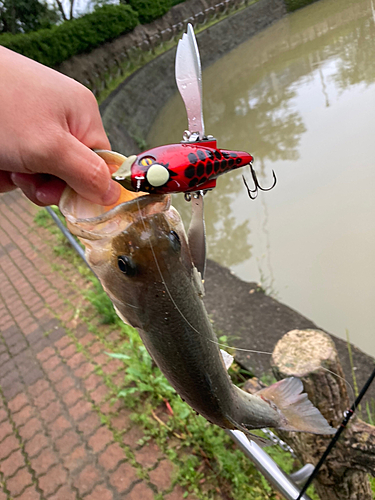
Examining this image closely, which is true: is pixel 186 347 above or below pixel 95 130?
below

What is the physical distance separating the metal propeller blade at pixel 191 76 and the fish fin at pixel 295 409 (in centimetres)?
112

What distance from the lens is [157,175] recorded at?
2.23 ft

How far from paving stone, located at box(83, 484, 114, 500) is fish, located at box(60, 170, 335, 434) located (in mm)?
1908

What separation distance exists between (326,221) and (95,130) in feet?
12.8

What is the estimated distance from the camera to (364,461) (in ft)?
5.44

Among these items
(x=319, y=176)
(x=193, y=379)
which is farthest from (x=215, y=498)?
(x=319, y=176)

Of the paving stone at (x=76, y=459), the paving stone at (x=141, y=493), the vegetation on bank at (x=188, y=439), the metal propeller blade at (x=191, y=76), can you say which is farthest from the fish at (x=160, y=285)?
the paving stone at (x=76, y=459)

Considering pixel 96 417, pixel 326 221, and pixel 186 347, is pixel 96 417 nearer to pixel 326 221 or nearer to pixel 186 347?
pixel 186 347

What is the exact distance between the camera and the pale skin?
74 centimetres

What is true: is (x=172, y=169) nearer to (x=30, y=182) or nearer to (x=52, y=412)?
(x=30, y=182)

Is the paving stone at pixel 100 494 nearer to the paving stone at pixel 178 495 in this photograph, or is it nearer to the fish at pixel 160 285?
the paving stone at pixel 178 495

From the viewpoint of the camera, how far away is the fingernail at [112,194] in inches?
34.4

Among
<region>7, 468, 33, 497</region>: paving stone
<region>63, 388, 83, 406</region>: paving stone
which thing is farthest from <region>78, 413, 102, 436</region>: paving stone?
<region>7, 468, 33, 497</region>: paving stone

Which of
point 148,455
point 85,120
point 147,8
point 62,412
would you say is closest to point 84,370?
point 62,412
